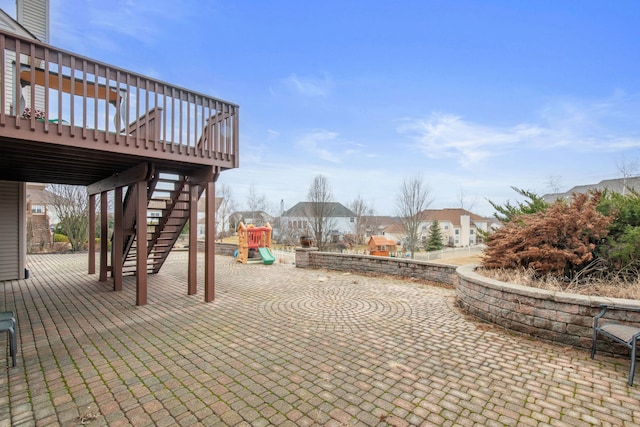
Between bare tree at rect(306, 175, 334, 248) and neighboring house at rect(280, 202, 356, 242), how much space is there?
31 centimetres

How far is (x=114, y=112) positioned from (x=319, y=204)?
1614 cm

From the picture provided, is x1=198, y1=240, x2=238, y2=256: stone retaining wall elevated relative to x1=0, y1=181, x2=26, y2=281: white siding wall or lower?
lower

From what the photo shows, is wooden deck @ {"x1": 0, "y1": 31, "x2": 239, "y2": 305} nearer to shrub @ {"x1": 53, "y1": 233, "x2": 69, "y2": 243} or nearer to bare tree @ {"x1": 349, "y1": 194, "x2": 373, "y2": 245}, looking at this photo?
shrub @ {"x1": 53, "y1": 233, "x2": 69, "y2": 243}

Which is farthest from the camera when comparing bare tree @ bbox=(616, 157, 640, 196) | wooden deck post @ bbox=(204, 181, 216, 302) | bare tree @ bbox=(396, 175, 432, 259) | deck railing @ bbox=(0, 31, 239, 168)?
bare tree @ bbox=(616, 157, 640, 196)

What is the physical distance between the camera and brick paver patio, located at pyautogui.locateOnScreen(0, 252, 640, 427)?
2.12 meters

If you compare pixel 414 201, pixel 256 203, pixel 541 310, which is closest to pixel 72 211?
pixel 541 310

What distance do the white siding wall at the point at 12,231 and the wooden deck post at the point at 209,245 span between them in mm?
5810

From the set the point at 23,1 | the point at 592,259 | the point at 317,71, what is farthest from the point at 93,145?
the point at 317,71

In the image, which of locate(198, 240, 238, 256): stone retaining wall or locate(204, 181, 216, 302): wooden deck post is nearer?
locate(204, 181, 216, 302): wooden deck post

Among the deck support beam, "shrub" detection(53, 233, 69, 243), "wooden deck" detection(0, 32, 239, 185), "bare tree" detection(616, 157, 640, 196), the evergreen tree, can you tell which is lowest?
the evergreen tree

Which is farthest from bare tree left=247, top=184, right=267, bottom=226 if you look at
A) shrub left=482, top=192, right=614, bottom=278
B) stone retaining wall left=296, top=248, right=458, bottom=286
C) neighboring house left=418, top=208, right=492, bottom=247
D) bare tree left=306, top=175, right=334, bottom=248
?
shrub left=482, top=192, right=614, bottom=278

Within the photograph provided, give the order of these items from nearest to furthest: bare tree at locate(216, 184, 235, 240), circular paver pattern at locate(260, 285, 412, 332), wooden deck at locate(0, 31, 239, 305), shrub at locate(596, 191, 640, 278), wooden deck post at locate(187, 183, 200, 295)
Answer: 1. wooden deck at locate(0, 31, 239, 305)
2. circular paver pattern at locate(260, 285, 412, 332)
3. shrub at locate(596, 191, 640, 278)
4. wooden deck post at locate(187, 183, 200, 295)
5. bare tree at locate(216, 184, 235, 240)

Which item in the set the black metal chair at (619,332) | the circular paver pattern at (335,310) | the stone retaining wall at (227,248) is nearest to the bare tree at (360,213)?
the stone retaining wall at (227,248)

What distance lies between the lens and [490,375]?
8.86 feet
